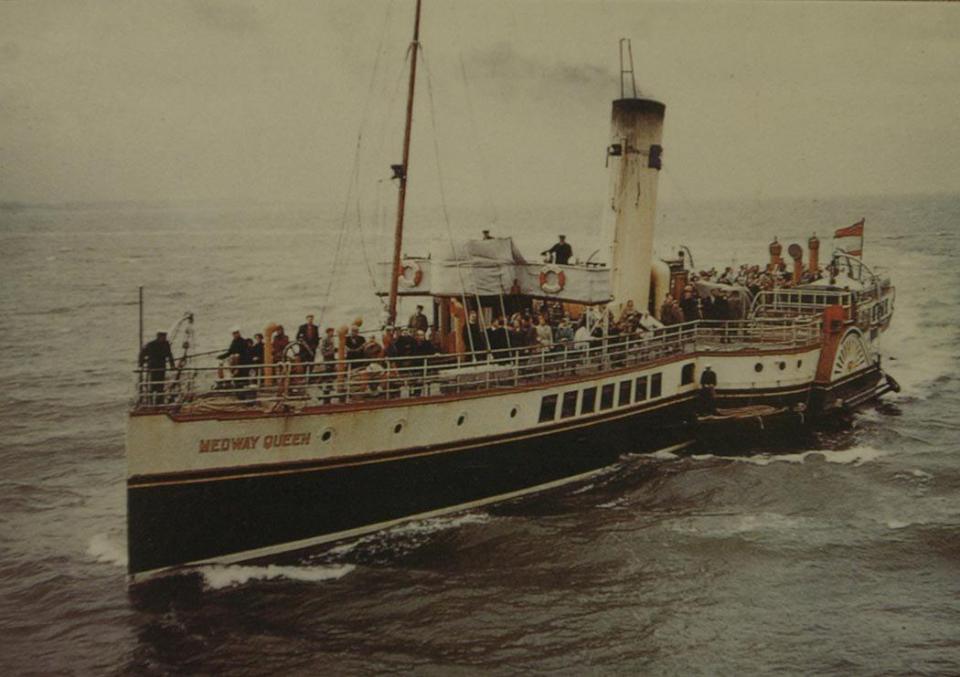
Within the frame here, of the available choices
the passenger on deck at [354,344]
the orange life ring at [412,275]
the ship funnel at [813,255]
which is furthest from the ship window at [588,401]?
the ship funnel at [813,255]

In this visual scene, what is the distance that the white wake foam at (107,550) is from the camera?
48.8 feet

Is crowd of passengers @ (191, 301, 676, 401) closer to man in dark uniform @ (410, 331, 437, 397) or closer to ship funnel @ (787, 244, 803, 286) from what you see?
man in dark uniform @ (410, 331, 437, 397)

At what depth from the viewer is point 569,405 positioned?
17.6 metres

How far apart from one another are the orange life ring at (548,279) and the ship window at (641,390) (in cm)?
297

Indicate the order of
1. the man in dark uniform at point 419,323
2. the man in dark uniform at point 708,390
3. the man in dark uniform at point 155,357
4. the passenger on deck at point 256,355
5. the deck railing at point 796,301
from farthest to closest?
the deck railing at point 796,301, the man in dark uniform at point 708,390, the man in dark uniform at point 419,323, the passenger on deck at point 256,355, the man in dark uniform at point 155,357

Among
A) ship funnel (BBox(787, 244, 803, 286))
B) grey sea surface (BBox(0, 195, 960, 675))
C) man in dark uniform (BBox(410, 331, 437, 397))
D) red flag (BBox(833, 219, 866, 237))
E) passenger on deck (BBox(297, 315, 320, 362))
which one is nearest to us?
grey sea surface (BBox(0, 195, 960, 675))

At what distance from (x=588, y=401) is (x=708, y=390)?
4.43m

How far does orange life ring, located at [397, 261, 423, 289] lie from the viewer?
1838cm

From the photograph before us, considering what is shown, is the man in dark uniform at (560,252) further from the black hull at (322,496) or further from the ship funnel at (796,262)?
the ship funnel at (796,262)

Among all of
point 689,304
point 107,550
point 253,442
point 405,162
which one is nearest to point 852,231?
point 689,304

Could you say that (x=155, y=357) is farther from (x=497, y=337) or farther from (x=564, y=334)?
(x=564, y=334)

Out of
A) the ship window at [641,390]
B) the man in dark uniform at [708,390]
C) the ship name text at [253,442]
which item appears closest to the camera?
the ship name text at [253,442]

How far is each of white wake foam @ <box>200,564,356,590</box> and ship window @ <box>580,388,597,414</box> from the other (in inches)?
248

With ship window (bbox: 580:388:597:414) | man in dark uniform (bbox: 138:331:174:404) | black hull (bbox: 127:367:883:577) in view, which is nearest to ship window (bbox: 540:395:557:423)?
black hull (bbox: 127:367:883:577)
